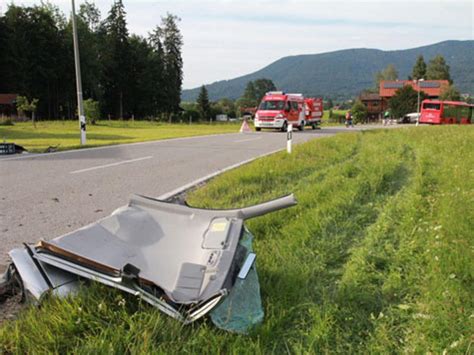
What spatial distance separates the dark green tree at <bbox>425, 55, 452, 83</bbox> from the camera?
126125mm

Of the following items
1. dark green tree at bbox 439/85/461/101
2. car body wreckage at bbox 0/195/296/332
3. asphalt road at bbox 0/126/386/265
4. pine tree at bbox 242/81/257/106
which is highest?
pine tree at bbox 242/81/257/106

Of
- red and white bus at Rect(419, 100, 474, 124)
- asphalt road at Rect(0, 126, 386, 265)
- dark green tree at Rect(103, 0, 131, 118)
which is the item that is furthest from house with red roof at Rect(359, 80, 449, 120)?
asphalt road at Rect(0, 126, 386, 265)

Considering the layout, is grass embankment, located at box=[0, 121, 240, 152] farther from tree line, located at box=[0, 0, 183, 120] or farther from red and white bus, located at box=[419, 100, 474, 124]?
red and white bus, located at box=[419, 100, 474, 124]

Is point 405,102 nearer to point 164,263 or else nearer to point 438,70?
point 438,70

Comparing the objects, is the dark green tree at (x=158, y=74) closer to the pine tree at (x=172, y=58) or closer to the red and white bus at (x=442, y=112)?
the pine tree at (x=172, y=58)

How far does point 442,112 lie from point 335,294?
52.7 m

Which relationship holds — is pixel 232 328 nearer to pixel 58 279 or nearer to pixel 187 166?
pixel 58 279

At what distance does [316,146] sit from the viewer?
13.0 m

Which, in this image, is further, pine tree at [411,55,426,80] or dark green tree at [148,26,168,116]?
pine tree at [411,55,426,80]

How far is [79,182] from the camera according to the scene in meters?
8.02

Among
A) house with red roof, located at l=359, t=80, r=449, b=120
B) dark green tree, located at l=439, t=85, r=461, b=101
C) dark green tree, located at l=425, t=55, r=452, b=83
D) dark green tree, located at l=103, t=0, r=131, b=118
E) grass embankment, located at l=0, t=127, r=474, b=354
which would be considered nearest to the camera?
grass embankment, located at l=0, t=127, r=474, b=354

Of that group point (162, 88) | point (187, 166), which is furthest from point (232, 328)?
point (162, 88)

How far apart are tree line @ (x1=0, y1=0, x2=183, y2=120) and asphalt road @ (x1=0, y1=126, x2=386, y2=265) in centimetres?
4057

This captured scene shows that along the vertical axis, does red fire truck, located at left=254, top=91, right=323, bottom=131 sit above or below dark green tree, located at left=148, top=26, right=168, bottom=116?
below
